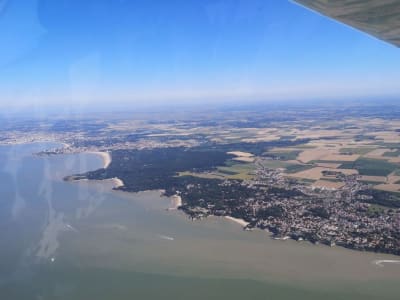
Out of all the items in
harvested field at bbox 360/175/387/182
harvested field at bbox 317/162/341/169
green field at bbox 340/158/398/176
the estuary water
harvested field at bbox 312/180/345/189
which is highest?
green field at bbox 340/158/398/176

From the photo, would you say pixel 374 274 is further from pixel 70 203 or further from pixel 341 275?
pixel 70 203

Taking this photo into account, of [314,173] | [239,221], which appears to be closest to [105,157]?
[314,173]

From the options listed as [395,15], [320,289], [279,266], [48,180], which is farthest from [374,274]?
[48,180]

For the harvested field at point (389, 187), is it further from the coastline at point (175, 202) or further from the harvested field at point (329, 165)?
the coastline at point (175, 202)

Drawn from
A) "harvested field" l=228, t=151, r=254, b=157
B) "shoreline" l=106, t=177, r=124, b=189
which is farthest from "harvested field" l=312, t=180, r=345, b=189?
"shoreline" l=106, t=177, r=124, b=189

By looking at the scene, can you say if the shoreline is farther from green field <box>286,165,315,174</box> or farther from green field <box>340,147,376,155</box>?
green field <box>340,147,376,155</box>

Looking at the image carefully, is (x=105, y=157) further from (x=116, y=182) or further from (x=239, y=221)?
(x=239, y=221)

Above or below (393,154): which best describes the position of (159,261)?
below

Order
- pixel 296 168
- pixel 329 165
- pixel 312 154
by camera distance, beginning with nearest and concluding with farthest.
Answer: pixel 296 168 < pixel 329 165 < pixel 312 154
